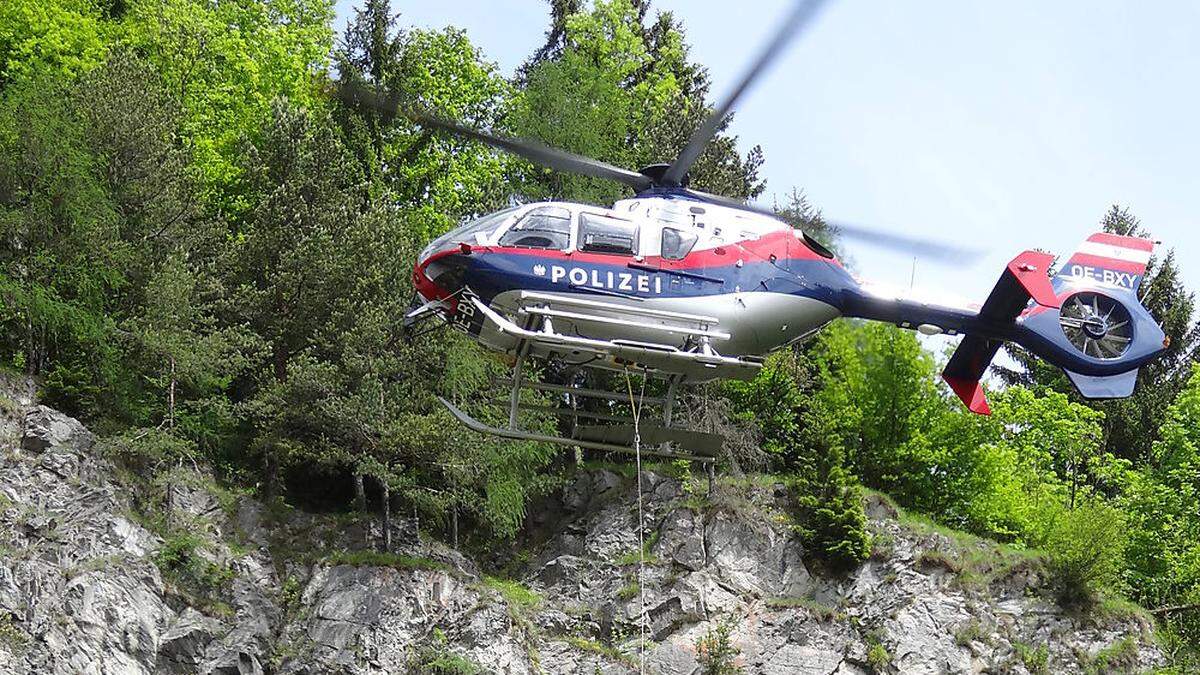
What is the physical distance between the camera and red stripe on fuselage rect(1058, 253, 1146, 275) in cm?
2164

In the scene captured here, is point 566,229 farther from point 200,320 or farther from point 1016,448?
point 1016,448

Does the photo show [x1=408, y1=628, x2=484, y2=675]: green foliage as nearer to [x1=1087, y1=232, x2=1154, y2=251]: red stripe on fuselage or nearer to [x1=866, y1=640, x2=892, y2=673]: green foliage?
[x1=866, y1=640, x2=892, y2=673]: green foliage

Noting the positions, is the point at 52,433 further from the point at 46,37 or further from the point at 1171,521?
the point at 1171,521

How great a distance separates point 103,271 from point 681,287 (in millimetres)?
12557

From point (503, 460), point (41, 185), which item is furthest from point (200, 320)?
point (503, 460)

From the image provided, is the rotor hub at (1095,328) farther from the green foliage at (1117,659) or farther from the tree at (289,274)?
the tree at (289,274)

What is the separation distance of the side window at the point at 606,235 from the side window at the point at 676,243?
0.43 m

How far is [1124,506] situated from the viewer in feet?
115

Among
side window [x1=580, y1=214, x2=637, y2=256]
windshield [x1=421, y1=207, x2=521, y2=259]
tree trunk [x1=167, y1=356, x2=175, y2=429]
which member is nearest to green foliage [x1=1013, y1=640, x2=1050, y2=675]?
side window [x1=580, y1=214, x2=637, y2=256]

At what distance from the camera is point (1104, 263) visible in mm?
21656

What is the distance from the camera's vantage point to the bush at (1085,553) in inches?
1141

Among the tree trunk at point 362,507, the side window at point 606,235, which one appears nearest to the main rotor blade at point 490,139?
the side window at point 606,235

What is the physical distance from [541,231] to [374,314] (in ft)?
28.1

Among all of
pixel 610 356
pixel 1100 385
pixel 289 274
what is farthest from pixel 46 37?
pixel 1100 385
